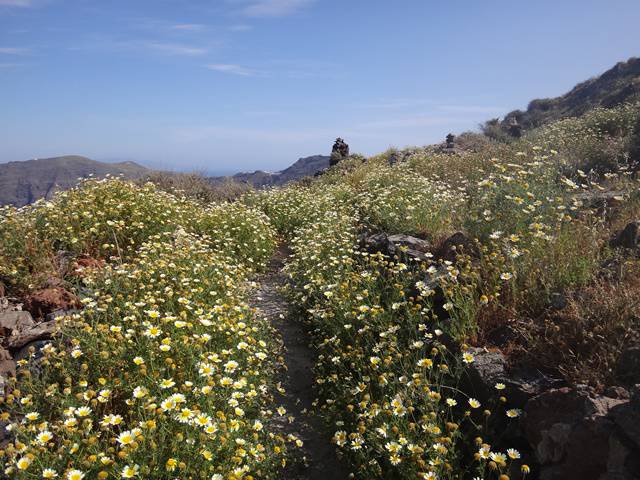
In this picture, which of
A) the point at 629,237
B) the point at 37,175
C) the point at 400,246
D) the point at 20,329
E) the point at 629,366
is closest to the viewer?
the point at 629,366

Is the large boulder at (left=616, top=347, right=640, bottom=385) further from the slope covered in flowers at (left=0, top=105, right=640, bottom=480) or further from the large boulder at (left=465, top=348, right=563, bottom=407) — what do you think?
the large boulder at (left=465, top=348, right=563, bottom=407)

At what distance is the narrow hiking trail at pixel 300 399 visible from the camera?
3836mm

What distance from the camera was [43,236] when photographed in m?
6.75

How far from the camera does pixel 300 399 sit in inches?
193

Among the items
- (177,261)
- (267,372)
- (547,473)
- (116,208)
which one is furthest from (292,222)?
(547,473)

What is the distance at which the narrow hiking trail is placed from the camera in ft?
12.6

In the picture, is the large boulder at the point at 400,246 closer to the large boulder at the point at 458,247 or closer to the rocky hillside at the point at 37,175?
the large boulder at the point at 458,247

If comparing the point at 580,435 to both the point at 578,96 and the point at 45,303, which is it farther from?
the point at 578,96

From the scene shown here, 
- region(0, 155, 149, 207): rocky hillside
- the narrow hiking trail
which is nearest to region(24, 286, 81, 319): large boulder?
the narrow hiking trail

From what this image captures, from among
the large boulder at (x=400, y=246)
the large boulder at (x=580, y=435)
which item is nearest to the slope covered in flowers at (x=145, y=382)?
the large boulder at (x=580, y=435)

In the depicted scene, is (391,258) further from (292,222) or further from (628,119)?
(628,119)

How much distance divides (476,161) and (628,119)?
4.47 meters

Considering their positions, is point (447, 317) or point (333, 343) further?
point (333, 343)

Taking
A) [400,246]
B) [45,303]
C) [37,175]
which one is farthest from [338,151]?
[37,175]
